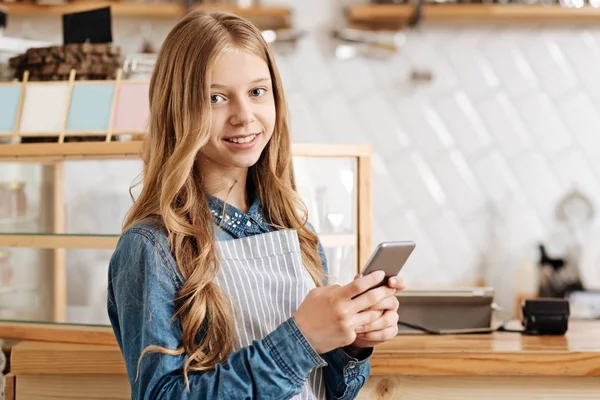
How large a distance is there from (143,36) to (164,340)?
215 cm

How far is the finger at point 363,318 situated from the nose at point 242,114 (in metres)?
0.31

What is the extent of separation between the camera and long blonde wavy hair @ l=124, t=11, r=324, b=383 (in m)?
1.06

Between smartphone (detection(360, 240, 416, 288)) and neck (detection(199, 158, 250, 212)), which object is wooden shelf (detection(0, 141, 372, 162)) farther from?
smartphone (detection(360, 240, 416, 288))

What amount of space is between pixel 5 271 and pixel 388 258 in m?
0.87

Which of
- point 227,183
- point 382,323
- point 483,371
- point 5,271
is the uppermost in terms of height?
point 227,183

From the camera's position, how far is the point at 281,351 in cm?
102

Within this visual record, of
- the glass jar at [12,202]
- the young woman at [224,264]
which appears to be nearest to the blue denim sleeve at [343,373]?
the young woman at [224,264]

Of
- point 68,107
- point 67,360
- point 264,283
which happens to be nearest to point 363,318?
point 264,283

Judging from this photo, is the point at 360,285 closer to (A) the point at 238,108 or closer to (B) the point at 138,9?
(A) the point at 238,108

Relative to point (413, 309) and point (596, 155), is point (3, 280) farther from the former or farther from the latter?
point (596, 155)

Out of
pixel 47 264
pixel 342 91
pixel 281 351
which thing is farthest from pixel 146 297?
pixel 342 91

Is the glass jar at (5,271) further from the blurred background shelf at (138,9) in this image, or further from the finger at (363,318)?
the blurred background shelf at (138,9)

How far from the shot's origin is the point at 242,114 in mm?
1124

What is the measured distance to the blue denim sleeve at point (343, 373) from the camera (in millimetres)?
1202
